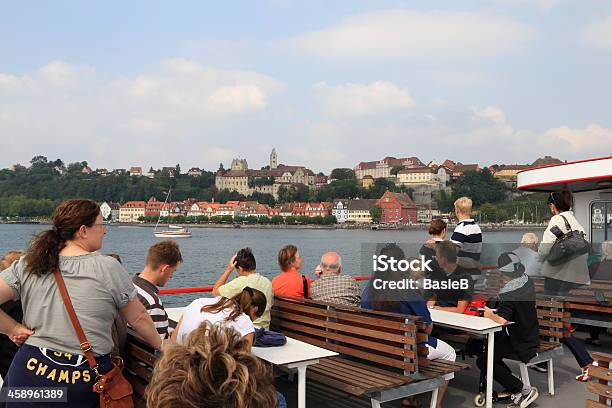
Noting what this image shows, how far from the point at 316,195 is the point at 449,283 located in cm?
16173

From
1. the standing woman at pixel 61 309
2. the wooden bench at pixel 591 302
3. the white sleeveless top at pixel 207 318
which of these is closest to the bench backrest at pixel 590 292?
the wooden bench at pixel 591 302

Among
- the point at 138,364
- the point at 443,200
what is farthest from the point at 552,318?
the point at 443,200

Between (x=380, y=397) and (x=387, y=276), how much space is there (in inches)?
39.1

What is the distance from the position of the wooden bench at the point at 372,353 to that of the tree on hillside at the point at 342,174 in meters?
181

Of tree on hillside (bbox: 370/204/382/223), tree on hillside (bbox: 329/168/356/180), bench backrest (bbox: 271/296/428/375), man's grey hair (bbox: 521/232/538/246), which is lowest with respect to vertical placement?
tree on hillside (bbox: 370/204/382/223)

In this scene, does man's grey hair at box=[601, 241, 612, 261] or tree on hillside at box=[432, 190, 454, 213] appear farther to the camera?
tree on hillside at box=[432, 190, 454, 213]

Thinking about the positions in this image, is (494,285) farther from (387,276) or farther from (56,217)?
(56,217)

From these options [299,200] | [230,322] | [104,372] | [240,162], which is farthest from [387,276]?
[240,162]

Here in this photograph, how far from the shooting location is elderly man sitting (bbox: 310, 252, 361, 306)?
5.10 metres

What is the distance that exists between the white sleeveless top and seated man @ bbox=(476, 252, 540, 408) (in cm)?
235

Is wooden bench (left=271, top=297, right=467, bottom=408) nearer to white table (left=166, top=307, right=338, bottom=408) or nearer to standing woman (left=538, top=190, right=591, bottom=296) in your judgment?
white table (left=166, top=307, right=338, bottom=408)

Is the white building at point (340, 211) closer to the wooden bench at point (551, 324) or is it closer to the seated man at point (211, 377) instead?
the wooden bench at point (551, 324)

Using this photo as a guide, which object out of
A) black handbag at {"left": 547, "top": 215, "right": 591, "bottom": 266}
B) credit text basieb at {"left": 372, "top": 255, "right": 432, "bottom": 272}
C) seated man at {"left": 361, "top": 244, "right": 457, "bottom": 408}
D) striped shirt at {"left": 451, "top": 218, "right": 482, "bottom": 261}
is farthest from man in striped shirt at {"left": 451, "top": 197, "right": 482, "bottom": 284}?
seated man at {"left": 361, "top": 244, "right": 457, "bottom": 408}

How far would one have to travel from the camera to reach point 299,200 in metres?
166
